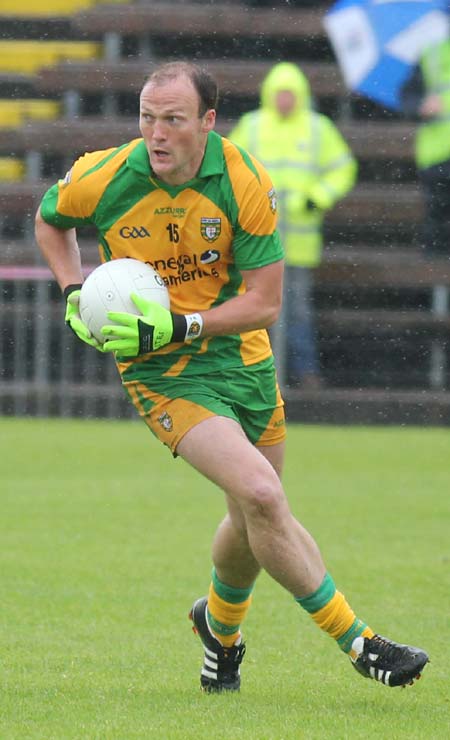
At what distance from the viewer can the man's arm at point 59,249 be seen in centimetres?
583

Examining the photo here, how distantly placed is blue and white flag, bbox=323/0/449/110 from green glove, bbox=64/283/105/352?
10.9 meters

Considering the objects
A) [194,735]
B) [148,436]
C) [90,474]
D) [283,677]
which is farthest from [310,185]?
[194,735]

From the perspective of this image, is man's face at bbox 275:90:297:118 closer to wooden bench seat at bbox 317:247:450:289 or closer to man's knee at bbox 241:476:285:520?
wooden bench seat at bbox 317:247:450:289

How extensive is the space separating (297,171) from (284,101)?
2.07 feet

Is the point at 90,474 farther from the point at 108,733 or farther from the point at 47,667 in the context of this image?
the point at 108,733

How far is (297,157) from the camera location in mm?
14930

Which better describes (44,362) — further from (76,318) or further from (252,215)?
(252,215)

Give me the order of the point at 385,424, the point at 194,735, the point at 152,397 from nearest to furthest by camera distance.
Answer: the point at 194,735 < the point at 152,397 < the point at 385,424

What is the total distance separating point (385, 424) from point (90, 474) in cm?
437

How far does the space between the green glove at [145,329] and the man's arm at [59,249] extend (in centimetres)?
50

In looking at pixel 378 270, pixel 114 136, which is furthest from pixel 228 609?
pixel 114 136

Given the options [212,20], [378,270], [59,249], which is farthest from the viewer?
[212,20]

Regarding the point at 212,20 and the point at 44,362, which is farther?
the point at 212,20

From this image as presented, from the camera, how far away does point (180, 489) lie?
37.4 feet
